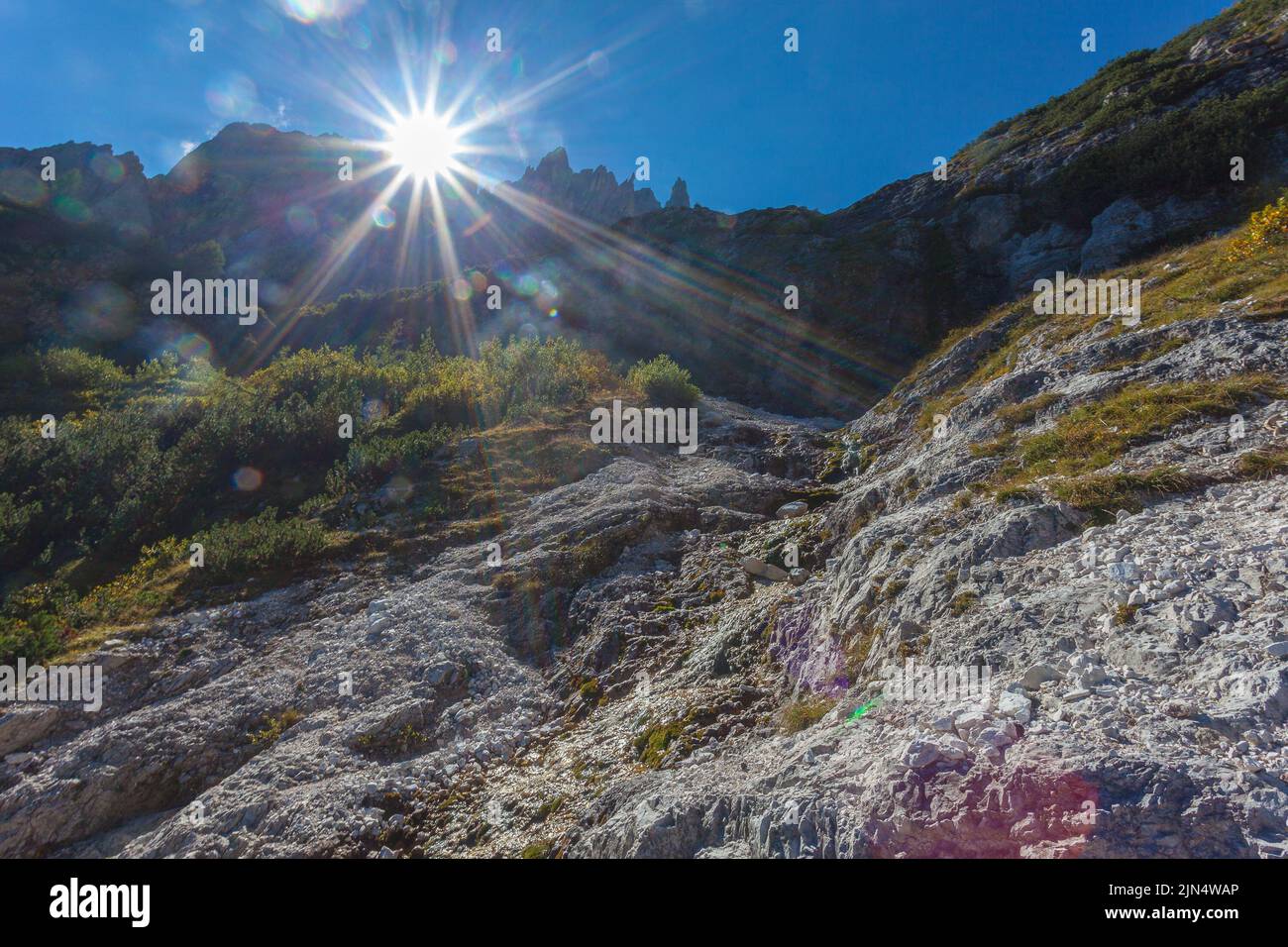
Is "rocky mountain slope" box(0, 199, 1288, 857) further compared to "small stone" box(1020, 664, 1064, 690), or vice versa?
"small stone" box(1020, 664, 1064, 690)

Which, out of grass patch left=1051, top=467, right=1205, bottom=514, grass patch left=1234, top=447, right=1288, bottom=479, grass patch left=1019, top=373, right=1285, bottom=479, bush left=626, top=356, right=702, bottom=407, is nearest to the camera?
grass patch left=1234, top=447, right=1288, bottom=479

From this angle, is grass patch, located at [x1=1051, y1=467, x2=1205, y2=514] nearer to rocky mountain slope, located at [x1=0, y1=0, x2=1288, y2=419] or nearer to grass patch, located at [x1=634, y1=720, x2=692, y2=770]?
grass patch, located at [x1=634, y1=720, x2=692, y2=770]

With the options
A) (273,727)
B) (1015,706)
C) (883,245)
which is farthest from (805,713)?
(883,245)

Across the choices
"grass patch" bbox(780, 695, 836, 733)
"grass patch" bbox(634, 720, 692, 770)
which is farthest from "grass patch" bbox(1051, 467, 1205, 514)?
"grass patch" bbox(634, 720, 692, 770)

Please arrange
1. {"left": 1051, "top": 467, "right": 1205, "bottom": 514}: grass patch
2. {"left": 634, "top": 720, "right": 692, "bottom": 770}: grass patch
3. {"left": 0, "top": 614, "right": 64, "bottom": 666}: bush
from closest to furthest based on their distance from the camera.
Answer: {"left": 1051, "top": 467, "right": 1205, "bottom": 514}: grass patch < {"left": 634, "top": 720, "right": 692, "bottom": 770}: grass patch < {"left": 0, "top": 614, "right": 64, "bottom": 666}: bush

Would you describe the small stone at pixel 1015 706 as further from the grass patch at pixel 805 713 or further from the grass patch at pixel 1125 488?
the grass patch at pixel 1125 488

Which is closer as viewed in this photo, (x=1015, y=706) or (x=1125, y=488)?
(x=1015, y=706)

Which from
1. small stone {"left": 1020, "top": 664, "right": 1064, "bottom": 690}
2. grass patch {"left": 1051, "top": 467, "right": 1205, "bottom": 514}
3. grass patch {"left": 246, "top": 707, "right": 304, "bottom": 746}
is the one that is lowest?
grass patch {"left": 246, "top": 707, "right": 304, "bottom": 746}

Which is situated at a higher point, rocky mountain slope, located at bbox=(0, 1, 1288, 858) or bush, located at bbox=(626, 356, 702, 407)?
bush, located at bbox=(626, 356, 702, 407)

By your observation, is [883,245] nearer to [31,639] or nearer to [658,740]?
[658,740]

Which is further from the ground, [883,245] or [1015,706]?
[883,245]

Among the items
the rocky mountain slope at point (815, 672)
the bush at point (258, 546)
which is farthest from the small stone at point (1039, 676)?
the bush at point (258, 546)

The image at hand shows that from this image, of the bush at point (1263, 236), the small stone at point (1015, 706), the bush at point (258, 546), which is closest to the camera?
the small stone at point (1015, 706)
